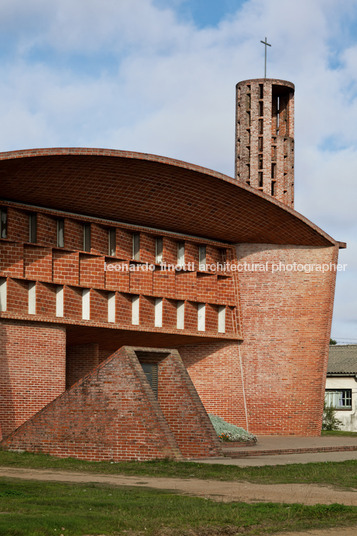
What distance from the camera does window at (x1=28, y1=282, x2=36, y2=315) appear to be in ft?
91.9

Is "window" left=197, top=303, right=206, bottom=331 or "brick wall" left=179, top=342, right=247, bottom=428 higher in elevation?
"window" left=197, top=303, right=206, bottom=331

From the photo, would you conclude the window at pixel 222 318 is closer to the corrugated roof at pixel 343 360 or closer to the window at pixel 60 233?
the window at pixel 60 233

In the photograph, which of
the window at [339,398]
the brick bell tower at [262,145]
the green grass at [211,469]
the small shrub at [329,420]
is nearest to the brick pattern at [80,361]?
the green grass at [211,469]

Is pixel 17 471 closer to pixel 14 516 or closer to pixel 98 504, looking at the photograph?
pixel 98 504

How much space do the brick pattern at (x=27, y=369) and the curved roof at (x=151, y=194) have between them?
14.3 feet

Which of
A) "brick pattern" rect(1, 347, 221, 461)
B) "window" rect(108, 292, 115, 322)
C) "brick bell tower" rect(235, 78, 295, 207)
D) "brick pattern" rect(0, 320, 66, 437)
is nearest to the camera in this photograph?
"brick pattern" rect(1, 347, 221, 461)

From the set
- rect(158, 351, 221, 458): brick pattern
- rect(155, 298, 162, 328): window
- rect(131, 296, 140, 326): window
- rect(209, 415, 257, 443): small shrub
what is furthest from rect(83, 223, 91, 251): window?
rect(158, 351, 221, 458): brick pattern

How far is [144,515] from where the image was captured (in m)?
11.7

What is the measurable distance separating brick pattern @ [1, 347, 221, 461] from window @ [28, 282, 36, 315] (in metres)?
6.53

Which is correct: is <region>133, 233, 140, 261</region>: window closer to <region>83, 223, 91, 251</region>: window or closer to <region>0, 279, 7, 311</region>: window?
<region>83, 223, 91, 251</region>: window

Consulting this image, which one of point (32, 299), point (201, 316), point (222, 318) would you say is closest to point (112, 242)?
point (32, 299)

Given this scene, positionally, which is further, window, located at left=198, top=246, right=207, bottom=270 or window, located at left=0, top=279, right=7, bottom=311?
window, located at left=198, top=246, right=207, bottom=270

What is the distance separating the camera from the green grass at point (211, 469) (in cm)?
1703

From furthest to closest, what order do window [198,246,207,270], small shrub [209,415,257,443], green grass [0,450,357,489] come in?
window [198,246,207,270] → small shrub [209,415,257,443] → green grass [0,450,357,489]
